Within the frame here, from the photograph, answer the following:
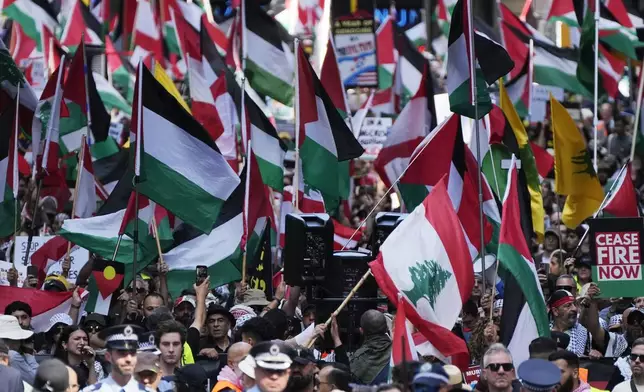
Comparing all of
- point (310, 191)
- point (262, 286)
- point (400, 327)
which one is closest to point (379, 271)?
point (400, 327)

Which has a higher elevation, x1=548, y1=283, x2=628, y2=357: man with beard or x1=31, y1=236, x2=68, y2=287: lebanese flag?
x1=548, y1=283, x2=628, y2=357: man with beard

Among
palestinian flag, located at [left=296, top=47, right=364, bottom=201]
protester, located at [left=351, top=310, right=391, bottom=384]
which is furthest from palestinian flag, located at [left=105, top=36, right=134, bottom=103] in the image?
protester, located at [left=351, top=310, right=391, bottom=384]

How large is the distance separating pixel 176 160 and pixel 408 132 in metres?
4.18

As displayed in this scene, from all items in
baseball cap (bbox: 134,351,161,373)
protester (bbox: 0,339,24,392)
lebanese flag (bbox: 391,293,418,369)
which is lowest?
lebanese flag (bbox: 391,293,418,369)

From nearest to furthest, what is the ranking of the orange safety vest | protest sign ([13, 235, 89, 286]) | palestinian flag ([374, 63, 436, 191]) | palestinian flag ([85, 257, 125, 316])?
the orange safety vest → palestinian flag ([85, 257, 125, 316]) → protest sign ([13, 235, 89, 286]) → palestinian flag ([374, 63, 436, 191])

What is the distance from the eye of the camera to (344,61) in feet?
98.5

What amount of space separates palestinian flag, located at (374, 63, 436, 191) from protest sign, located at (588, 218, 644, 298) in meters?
4.85

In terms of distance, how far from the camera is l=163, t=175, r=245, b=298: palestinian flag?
16.8 m

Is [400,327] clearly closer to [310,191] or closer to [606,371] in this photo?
[606,371]

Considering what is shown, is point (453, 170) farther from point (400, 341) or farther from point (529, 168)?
point (400, 341)

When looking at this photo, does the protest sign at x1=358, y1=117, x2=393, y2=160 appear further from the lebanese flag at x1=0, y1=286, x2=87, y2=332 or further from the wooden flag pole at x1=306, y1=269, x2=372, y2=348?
the wooden flag pole at x1=306, y1=269, x2=372, y2=348

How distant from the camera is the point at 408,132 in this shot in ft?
63.8

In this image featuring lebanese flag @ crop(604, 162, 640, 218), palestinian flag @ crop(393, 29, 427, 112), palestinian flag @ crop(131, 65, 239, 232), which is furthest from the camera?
palestinian flag @ crop(393, 29, 427, 112)

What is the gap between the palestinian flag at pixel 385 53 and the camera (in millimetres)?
31858
